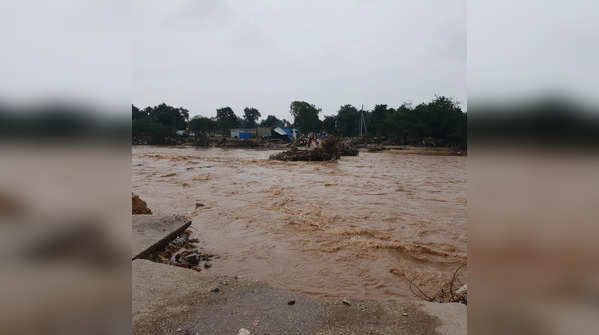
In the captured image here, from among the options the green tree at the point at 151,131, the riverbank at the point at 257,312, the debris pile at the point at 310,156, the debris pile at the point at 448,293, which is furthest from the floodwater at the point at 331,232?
the green tree at the point at 151,131

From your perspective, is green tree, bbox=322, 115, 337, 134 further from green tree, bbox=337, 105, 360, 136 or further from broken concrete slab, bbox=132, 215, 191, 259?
broken concrete slab, bbox=132, 215, 191, 259

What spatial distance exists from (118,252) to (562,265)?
0.93 meters

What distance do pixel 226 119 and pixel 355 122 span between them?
1205 inches

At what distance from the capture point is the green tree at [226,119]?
7481cm

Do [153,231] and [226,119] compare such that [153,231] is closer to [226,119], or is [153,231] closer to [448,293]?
[448,293]

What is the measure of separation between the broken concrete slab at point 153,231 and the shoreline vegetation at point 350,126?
1985cm

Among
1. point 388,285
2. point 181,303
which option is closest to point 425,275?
point 388,285

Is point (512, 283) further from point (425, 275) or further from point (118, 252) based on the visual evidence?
point (425, 275)

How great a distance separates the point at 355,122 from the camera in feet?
223

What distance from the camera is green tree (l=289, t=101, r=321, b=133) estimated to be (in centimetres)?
7025

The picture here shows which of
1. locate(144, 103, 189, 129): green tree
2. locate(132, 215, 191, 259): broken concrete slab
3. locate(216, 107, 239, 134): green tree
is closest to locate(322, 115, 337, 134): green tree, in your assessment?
locate(216, 107, 239, 134): green tree

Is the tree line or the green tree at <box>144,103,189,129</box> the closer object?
the tree line

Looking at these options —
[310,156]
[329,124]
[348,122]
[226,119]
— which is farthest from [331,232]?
[226,119]

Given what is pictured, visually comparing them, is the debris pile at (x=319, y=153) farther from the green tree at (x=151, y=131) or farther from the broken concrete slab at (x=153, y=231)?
the green tree at (x=151, y=131)
